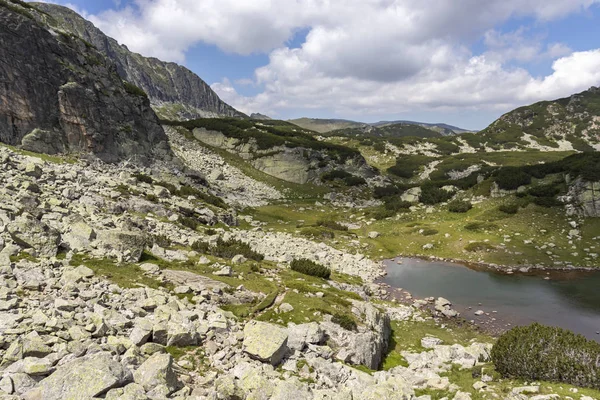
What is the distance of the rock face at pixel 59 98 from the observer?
137ft

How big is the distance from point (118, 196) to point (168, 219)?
17.9 feet

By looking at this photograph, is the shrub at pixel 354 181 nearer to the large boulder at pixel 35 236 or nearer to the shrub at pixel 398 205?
the shrub at pixel 398 205

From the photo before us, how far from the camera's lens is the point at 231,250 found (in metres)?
28.3

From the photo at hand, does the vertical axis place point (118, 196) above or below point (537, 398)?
above

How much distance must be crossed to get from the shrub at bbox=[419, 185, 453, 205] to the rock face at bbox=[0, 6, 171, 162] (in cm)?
4866

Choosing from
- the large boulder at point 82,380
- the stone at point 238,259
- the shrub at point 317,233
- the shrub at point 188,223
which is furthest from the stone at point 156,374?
the shrub at point 317,233

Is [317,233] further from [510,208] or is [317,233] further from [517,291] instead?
[510,208]

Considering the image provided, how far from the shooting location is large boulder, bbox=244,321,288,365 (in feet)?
42.3

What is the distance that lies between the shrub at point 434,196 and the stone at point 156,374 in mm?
56810

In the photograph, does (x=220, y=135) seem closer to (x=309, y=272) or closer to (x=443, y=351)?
(x=309, y=272)

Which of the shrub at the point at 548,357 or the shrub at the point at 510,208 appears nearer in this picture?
the shrub at the point at 548,357

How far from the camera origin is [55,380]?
844 cm

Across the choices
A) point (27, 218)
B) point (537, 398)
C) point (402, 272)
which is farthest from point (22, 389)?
point (402, 272)

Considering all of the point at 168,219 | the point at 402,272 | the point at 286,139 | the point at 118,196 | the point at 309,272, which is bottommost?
the point at 402,272
